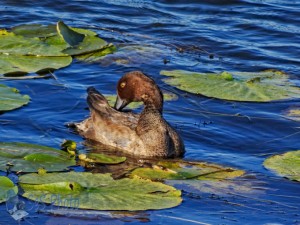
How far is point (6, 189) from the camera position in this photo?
7789 mm

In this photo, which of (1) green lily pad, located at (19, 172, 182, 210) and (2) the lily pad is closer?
(1) green lily pad, located at (19, 172, 182, 210)

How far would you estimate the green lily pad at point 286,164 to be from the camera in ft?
29.8

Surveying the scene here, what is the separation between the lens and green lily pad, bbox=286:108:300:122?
11286 mm

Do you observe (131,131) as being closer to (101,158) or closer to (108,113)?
(108,113)

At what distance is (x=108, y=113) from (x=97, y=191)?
243 cm

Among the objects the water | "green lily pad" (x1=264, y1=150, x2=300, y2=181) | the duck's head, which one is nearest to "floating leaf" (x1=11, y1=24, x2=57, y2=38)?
the water

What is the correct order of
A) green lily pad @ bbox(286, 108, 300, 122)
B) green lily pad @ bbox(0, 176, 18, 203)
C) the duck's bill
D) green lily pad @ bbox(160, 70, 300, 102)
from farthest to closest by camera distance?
green lily pad @ bbox(160, 70, 300, 102), green lily pad @ bbox(286, 108, 300, 122), the duck's bill, green lily pad @ bbox(0, 176, 18, 203)

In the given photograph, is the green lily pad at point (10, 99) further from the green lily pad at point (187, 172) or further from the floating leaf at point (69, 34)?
the floating leaf at point (69, 34)

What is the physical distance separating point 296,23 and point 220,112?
5435 mm

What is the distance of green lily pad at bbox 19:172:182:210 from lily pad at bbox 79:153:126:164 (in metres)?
0.88

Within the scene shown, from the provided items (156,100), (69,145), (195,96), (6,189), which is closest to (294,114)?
(195,96)

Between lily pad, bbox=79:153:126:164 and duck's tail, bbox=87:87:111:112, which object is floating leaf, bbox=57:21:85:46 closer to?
duck's tail, bbox=87:87:111:112

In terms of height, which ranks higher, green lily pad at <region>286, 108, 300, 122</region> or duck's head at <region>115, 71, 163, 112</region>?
duck's head at <region>115, 71, 163, 112</region>

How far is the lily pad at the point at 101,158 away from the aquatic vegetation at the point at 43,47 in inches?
104
